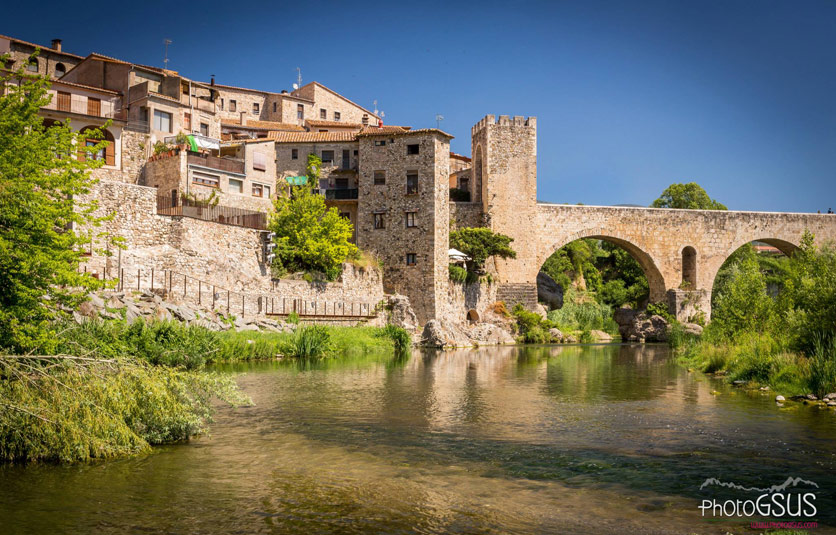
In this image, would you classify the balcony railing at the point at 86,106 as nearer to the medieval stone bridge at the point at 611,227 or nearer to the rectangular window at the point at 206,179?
the rectangular window at the point at 206,179

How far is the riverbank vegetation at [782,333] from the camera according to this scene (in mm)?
15531

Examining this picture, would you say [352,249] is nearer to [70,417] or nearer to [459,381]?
[459,381]

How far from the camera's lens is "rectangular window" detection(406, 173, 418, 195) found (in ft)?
130

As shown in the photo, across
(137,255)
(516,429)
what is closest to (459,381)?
(516,429)

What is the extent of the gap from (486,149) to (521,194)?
11.5 ft

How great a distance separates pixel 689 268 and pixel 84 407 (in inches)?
1789

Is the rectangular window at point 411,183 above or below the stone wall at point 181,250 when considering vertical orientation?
above

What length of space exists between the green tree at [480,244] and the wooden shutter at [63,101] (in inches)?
886

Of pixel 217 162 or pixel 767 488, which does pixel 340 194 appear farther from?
pixel 767 488

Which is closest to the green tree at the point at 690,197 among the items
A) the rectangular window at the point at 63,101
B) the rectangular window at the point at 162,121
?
the rectangular window at the point at 162,121

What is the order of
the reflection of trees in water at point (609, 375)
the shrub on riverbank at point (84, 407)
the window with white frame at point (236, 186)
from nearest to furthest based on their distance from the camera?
the shrub on riverbank at point (84, 407), the reflection of trees in water at point (609, 375), the window with white frame at point (236, 186)

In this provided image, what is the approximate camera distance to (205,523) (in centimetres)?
687

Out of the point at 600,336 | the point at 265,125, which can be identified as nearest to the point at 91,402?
the point at 600,336

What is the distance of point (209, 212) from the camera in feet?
111
